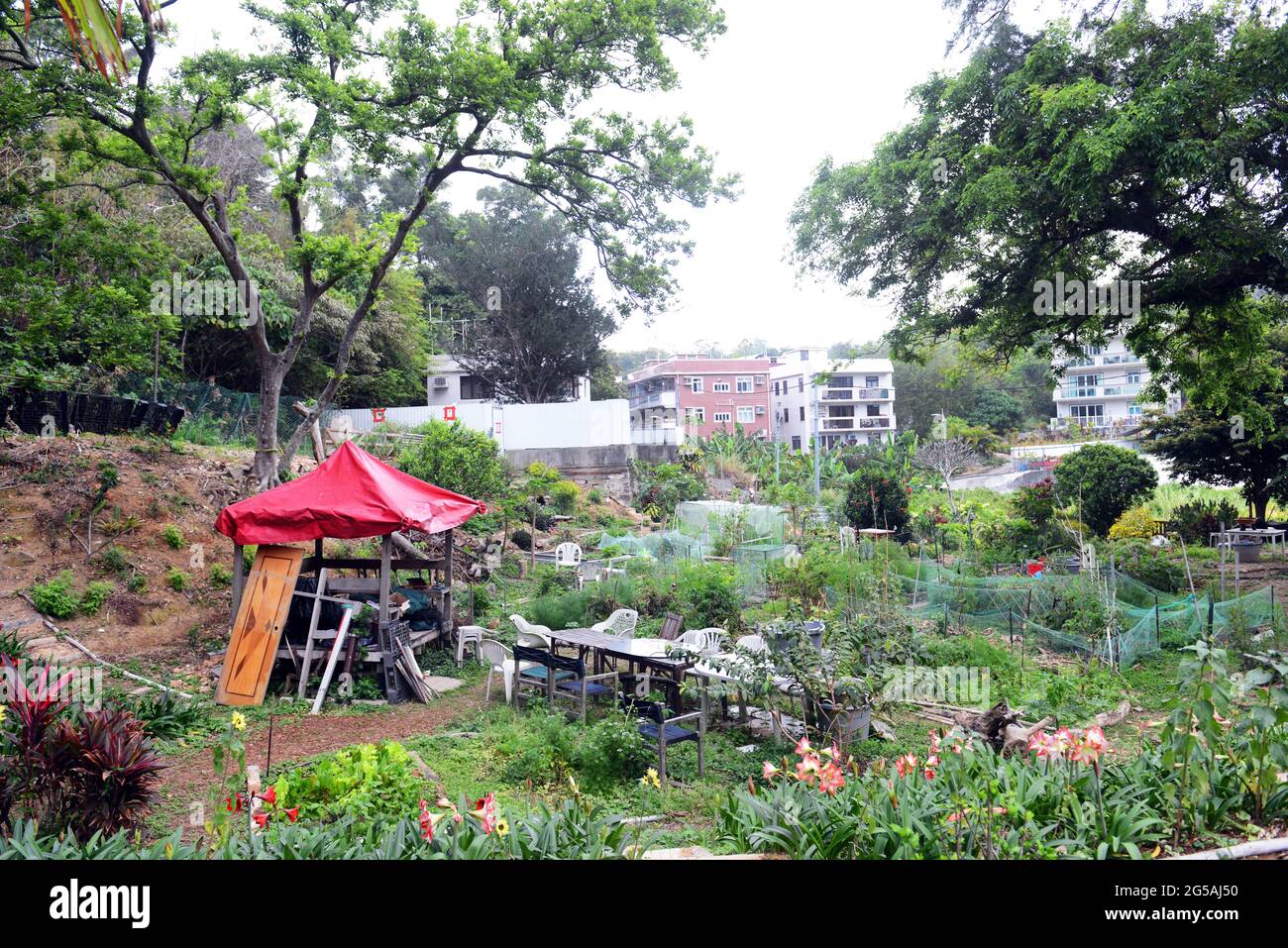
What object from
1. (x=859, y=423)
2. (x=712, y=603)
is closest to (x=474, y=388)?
(x=712, y=603)

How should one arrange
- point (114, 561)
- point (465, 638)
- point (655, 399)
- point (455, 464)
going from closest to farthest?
point (465, 638) → point (114, 561) → point (455, 464) → point (655, 399)

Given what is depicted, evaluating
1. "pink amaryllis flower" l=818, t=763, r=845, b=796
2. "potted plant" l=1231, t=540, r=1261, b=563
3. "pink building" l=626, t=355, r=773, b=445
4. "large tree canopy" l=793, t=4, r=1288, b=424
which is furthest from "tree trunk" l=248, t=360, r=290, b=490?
"pink building" l=626, t=355, r=773, b=445

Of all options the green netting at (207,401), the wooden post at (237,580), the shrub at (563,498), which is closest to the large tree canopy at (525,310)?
the shrub at (563,498)

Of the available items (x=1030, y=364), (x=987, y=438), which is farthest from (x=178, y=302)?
(x=1030, y=364)

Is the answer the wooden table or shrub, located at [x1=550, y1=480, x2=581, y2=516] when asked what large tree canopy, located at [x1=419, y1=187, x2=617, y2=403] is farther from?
the wooden table

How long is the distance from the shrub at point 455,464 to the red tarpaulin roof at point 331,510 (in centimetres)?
455

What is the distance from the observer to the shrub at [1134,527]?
55.8 feet

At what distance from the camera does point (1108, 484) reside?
58.6 ft

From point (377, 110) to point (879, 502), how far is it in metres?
12.9

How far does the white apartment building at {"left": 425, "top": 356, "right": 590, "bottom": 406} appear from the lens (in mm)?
34938

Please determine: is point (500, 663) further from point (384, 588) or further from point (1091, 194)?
point (1091, 194)

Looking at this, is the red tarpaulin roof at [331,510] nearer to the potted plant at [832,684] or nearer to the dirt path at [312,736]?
the dirt path at [312,736]

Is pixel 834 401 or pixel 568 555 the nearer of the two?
pixel 568 555

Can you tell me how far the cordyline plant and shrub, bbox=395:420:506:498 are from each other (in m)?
1.82
